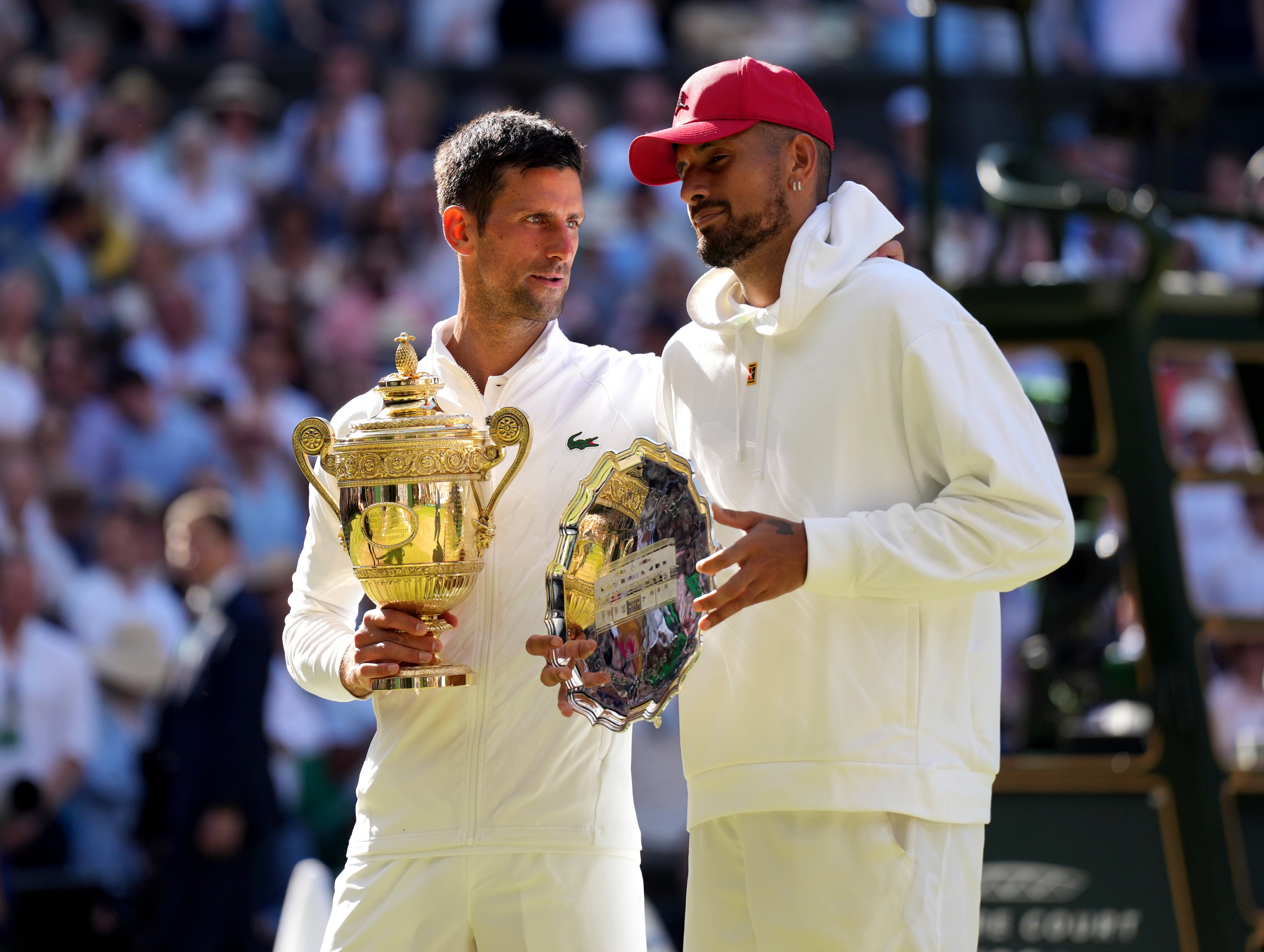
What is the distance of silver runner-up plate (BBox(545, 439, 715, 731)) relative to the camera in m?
2.88

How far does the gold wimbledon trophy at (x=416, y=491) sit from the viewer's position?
9.74ft

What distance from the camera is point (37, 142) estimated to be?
966 cm

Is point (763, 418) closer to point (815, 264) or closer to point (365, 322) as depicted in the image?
point (815, 264)

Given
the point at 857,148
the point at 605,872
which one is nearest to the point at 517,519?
the point at 605,872

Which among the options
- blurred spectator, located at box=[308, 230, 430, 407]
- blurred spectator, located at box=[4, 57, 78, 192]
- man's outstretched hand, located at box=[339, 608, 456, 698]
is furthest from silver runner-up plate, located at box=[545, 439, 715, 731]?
blurred spectator, located at box=[4, 57, 78, 192]

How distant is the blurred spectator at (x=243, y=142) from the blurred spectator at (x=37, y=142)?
82 cm

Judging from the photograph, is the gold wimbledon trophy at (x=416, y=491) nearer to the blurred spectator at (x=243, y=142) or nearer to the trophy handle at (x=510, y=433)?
the trophy handle at (x=510, y=433)

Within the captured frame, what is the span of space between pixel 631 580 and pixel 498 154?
2.79 feet

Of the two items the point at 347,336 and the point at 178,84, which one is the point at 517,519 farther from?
the point at 178,84

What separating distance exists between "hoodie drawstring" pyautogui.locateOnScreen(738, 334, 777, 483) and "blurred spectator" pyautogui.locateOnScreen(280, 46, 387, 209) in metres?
7.45

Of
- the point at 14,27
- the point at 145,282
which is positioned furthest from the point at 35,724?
the point at 14,27

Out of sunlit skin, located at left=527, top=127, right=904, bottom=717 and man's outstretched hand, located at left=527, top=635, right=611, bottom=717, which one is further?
sunlit skin, located at left=527, top=127, right=904, bottom=717

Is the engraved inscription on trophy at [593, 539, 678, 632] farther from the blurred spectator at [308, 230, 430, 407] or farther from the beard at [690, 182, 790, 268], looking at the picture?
the blurred spectator at [308, 230, 430, 407]

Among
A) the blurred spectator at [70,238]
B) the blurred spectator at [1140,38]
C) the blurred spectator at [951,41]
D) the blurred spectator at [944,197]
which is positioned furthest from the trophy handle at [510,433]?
the blurred spectator at [1140,38]
